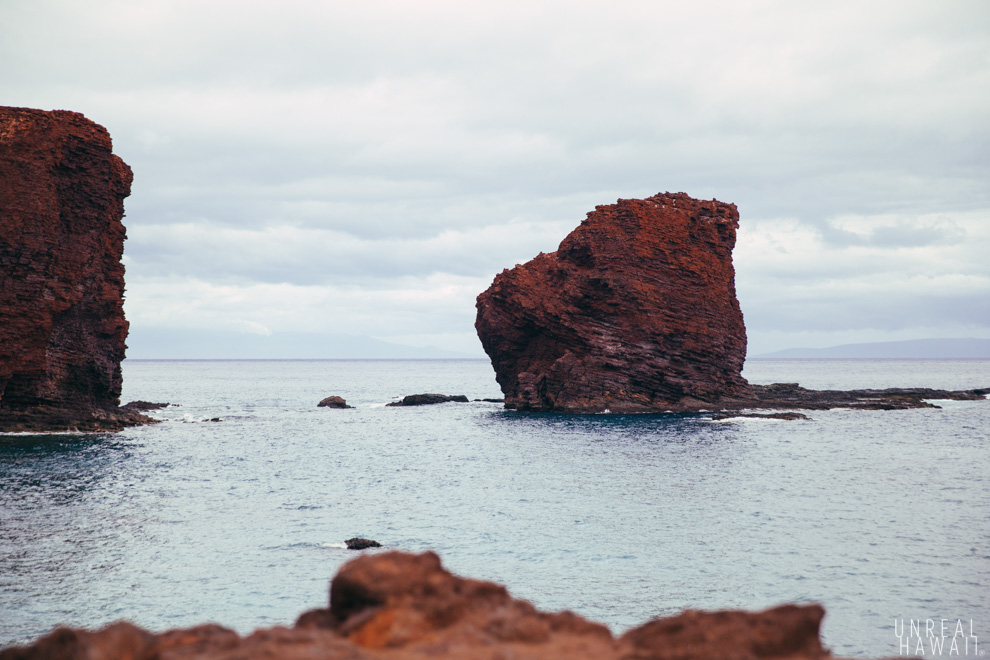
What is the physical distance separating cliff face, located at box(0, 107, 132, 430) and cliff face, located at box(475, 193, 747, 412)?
4146 centimetres

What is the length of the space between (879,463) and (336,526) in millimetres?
34049

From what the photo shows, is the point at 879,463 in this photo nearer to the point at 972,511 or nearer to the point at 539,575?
the point at 972,511

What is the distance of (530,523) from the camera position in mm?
30781

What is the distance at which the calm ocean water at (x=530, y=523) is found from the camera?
20891 millimetres

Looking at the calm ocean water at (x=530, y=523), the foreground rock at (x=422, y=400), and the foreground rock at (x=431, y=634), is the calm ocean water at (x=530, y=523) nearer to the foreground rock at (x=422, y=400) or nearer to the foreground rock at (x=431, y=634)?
the foreground rock at (x=431, y=634)

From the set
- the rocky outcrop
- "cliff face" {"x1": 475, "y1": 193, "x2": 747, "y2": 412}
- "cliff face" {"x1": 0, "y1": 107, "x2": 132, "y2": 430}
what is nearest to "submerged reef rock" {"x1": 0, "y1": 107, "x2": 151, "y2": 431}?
"cliff face" {"x1": 0, "y1": 107, "x2": 132, "y2": 430}

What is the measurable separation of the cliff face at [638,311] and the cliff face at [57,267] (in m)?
41.5

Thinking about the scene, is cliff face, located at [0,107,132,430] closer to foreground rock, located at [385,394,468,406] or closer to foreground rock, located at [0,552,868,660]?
foreground rock, located at [385,394,468,406]

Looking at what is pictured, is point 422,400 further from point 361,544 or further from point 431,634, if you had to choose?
point 431,634

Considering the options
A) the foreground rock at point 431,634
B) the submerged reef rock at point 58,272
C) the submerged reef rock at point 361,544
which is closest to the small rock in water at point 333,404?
the submerged reef rock at point 58,272

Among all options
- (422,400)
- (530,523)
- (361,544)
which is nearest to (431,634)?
(361,544)

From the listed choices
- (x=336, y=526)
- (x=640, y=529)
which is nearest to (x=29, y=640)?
(x=336, y=526)

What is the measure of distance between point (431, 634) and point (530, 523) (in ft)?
79.6

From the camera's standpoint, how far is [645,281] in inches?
3172
